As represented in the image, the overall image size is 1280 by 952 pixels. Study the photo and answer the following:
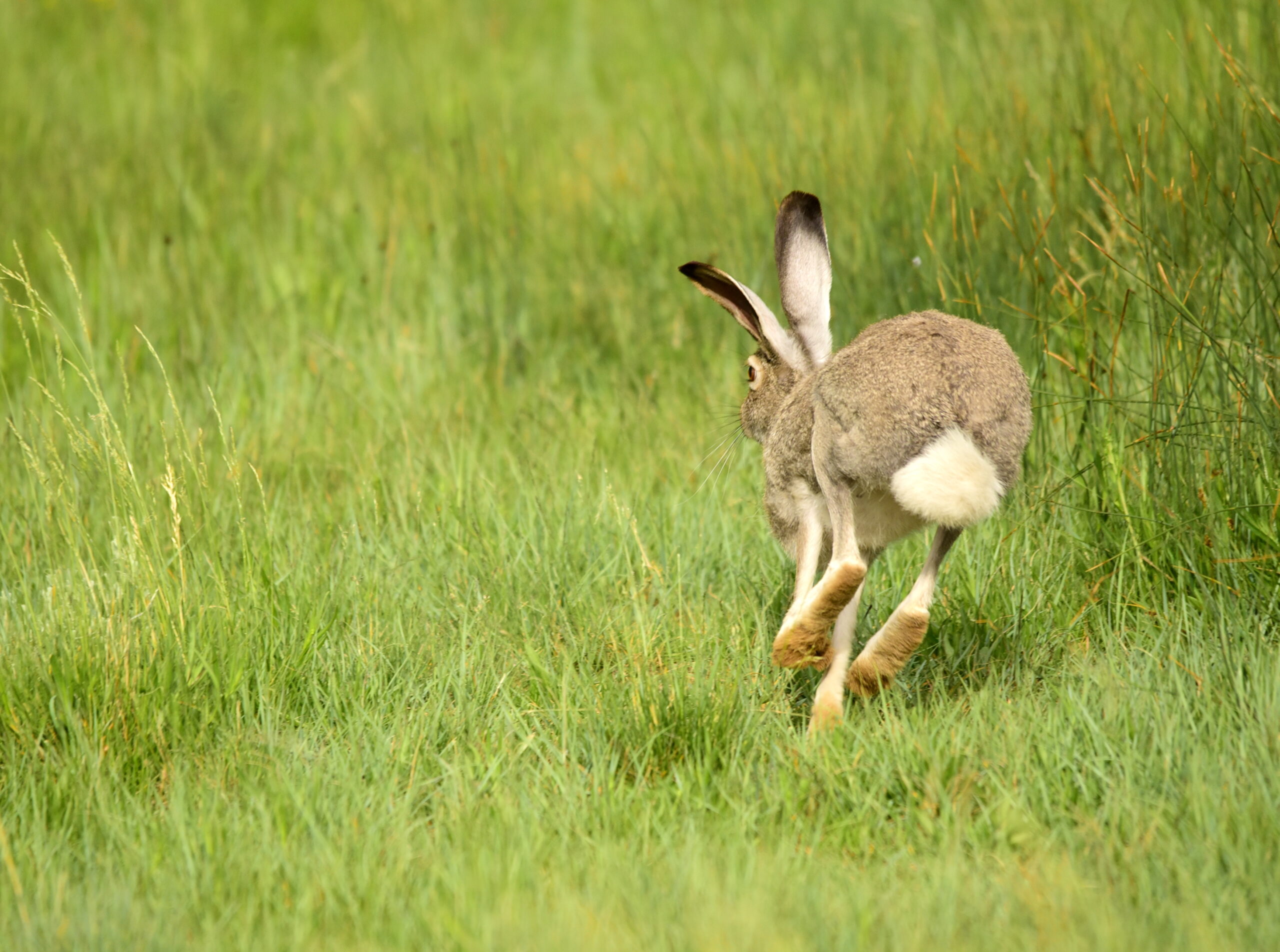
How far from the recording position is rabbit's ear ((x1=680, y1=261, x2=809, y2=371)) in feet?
13.6

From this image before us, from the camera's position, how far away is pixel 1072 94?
5.99 meters

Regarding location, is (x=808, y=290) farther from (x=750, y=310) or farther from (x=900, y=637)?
(x=900, y=637)

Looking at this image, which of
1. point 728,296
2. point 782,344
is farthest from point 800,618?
point 728,296

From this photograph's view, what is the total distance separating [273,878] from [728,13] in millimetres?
7614

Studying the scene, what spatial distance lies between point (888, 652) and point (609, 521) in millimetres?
1395

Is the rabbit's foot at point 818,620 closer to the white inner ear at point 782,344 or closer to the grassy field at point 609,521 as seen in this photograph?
the grassy field at point 609,521

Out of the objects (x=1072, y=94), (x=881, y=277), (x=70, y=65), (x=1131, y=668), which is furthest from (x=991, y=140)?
(x=70, y=65)

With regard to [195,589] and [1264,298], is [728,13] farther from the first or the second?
[195,589]

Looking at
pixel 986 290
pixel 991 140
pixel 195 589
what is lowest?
pixel 195 589

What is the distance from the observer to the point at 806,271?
413 cm

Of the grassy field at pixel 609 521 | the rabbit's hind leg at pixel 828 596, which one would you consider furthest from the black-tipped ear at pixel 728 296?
the rabbit's hind leg at pixel 828 596

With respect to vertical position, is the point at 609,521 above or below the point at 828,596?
below

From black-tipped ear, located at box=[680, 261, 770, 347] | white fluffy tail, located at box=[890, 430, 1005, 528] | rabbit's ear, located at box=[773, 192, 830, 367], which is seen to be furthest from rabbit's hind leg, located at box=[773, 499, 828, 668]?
black-tipped ear, located at box=[680, 261, 770, 347]

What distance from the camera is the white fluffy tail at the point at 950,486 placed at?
3104 mm
